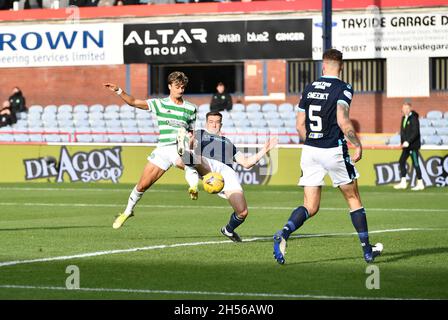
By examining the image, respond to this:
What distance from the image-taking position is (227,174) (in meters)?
15.3

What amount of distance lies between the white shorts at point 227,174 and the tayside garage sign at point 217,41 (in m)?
22.4

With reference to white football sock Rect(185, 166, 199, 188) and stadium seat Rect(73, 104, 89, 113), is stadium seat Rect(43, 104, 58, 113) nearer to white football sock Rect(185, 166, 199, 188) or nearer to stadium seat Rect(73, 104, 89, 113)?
stadium seat Rect(73, 104, 89, 113)

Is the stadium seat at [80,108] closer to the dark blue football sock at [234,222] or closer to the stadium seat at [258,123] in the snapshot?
the stadium seat at [258,123]

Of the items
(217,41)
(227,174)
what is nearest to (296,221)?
(227,174)

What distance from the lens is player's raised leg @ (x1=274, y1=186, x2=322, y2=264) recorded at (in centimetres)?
1245

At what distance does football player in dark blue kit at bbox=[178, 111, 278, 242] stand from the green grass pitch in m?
0.38

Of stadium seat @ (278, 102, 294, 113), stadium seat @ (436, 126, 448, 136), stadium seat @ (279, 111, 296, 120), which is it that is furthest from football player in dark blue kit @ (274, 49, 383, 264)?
stadium seat @ (278, 102, 294, 113)

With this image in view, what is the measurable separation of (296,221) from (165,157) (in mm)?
4279

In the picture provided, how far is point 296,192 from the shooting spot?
26.9m

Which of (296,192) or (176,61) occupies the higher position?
(176,61)
